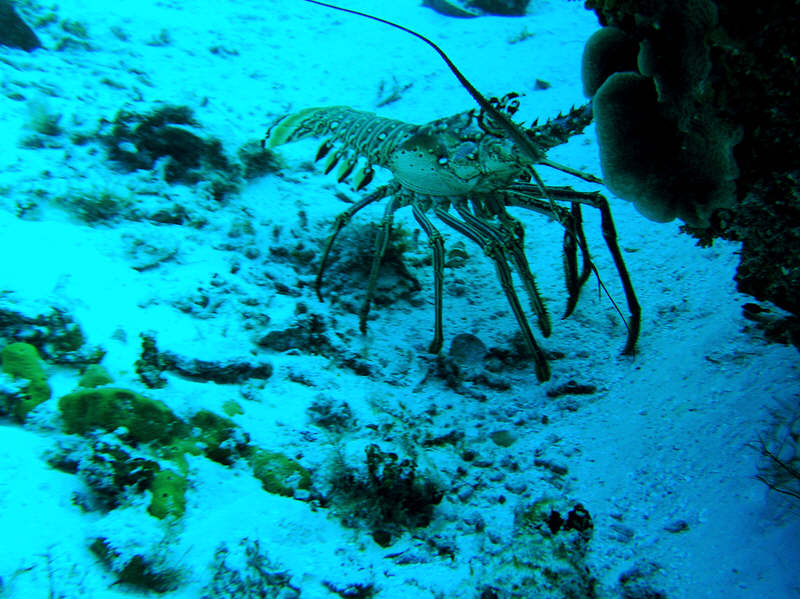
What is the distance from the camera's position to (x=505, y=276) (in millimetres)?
2898

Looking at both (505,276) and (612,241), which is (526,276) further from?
(612,241)

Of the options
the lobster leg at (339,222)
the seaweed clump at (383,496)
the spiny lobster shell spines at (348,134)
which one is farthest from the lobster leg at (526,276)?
the seaweed clump at (383,496)

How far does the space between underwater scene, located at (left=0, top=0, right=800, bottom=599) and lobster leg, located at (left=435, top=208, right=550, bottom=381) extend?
0.08 feet

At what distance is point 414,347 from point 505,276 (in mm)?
867

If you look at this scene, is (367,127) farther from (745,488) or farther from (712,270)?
(745,488)

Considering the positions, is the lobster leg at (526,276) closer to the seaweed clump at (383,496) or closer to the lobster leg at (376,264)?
the lobster leg at (376,264)

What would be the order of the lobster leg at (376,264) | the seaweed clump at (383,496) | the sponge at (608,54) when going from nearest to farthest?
the sponge at (608,54) → the seaweed clump at (383,496) → the lobster leg at (376,264)

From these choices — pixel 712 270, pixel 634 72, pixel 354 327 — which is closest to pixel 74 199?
pixel 354 327

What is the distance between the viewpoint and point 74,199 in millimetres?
3111

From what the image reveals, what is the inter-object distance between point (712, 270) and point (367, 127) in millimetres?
3188

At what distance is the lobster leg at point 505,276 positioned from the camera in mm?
2822

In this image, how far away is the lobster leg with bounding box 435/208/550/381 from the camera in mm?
2822

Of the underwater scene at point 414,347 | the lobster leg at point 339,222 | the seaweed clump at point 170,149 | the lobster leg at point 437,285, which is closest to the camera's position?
the underwater scene at point 414,347

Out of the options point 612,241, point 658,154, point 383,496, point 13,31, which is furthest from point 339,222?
point 13,31
